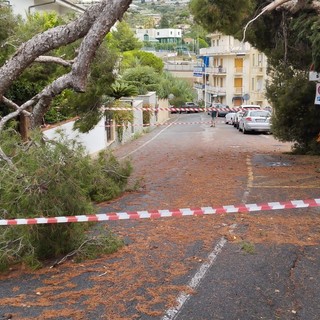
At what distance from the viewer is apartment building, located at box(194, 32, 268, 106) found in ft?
204

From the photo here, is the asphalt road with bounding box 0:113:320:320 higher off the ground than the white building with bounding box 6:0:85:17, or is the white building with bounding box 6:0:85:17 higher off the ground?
the white building with bounding box 6:0:85:17

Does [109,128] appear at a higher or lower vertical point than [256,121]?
higher

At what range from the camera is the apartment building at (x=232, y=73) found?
6219 cm

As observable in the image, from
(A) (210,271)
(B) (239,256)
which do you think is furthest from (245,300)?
(B) (239,256)

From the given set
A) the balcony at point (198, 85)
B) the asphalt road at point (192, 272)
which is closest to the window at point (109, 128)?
the asphalt road at point (192, 272)

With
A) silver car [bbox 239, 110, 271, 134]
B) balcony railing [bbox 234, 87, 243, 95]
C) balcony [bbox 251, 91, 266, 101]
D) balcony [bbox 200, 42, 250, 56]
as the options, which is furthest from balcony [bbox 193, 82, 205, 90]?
silver car [bbox 239, 110, 271, 134]

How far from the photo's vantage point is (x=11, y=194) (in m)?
6.65

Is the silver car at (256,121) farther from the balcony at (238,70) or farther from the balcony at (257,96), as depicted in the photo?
the balcony at (238,70)

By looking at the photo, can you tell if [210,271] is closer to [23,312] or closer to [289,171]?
[23,312]

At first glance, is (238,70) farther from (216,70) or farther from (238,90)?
(216,70)

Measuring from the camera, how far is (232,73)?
69.5 meters

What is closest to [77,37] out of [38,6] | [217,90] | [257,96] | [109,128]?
[109,128]

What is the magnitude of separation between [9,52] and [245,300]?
391 inches

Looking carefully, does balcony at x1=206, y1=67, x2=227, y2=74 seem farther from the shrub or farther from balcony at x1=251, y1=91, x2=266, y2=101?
the shrub
